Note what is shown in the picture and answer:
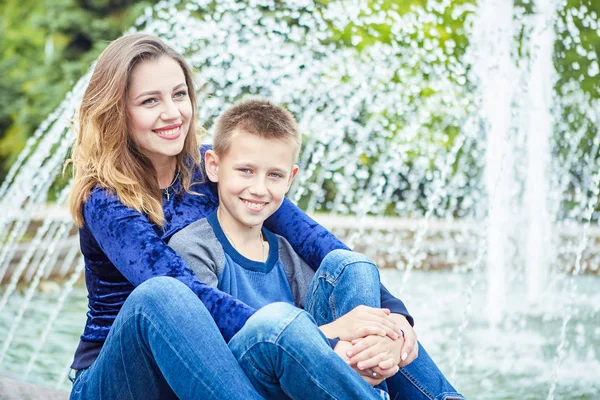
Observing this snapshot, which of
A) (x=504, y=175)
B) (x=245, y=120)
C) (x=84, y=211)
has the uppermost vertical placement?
(x=504, y=175)

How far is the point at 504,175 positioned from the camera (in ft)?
22.8

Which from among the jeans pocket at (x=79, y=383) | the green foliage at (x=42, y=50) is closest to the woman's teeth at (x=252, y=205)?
the jeans pocket at (x=79, y=383)

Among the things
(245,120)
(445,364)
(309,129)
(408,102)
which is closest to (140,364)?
(245,120)

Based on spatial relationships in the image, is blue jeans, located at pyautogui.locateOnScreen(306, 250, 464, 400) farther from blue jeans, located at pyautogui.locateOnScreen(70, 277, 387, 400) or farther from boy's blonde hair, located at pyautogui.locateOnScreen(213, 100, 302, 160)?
boy's blonde hair, located at pyautogui.locateOnScreen(213, 100, 302, 160)

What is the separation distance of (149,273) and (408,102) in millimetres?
7539

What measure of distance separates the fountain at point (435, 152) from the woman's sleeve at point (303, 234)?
2110 millimetres

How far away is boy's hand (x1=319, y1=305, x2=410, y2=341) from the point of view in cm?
197

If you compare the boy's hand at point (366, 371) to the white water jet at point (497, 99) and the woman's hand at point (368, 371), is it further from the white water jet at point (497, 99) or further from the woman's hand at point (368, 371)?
the white water jet at point (497, 99)

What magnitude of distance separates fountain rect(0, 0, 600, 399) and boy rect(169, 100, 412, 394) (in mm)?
2238

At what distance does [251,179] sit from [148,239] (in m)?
0.37

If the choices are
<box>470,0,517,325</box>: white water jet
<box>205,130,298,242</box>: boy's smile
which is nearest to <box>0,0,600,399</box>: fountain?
<box>470,0,517,325</box>: white water jet

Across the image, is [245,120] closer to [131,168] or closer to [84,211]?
[131,168]

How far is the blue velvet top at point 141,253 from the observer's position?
2.04 m

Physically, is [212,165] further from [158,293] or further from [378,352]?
[378,352]
